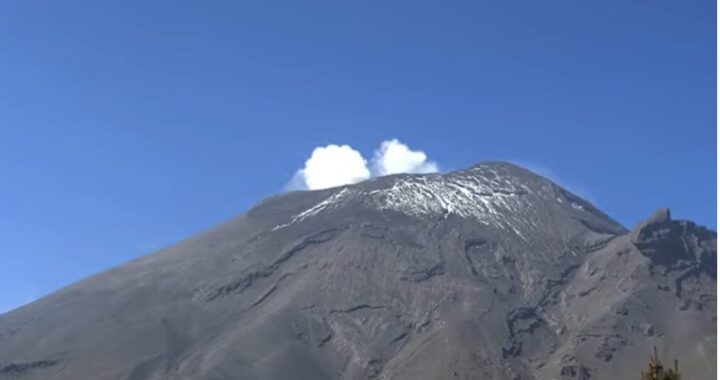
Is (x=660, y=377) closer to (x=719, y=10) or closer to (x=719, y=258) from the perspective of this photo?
(x=719, y=258)

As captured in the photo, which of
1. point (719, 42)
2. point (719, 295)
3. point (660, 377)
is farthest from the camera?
point (660, 377)

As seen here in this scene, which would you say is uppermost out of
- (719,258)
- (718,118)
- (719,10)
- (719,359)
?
(719,10)

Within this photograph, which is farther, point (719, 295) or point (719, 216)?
point (719, 295)

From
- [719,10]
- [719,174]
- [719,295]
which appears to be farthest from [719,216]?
[719,10]

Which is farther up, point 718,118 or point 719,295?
point 718,118

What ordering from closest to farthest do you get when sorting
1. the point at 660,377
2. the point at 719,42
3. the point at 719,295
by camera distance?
the point at 719,42, the point at 719,295, the point at 660,377

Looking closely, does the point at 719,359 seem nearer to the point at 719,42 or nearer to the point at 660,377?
the point at 719,42

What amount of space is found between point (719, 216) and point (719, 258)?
0.90 meters

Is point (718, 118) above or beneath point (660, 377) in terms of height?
above

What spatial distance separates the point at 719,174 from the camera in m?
15.8

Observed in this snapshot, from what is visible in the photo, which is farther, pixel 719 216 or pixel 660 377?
pixel 660 377

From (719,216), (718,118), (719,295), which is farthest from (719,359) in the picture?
(718,118)

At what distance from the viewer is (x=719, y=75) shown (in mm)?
15938

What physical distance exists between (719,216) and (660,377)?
10.9 metres
